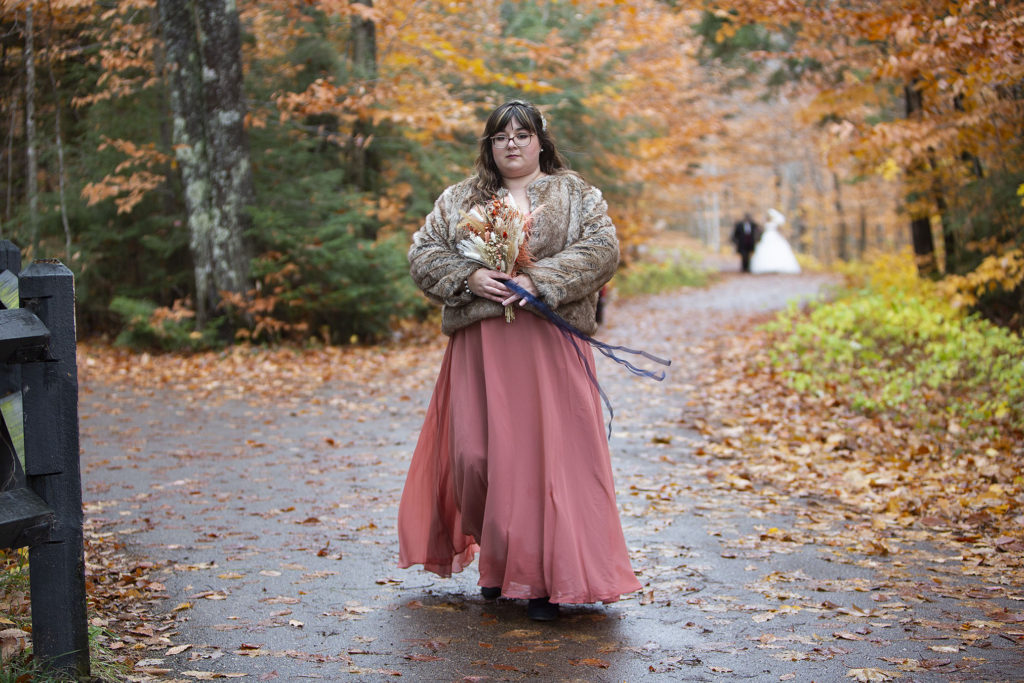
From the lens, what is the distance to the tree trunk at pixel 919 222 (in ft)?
44.4

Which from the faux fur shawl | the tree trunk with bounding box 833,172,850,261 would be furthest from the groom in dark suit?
the faux fur shawl

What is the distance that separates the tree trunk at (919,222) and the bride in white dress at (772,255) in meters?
15.1

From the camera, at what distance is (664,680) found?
11.7ft

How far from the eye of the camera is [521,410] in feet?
13.9

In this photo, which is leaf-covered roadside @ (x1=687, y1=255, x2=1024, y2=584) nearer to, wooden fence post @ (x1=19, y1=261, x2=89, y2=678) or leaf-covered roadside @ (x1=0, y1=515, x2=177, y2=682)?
leaf-covered roadside @ (x1=0, y1=515, x2=177, y2=682)

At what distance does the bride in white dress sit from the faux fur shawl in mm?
26966

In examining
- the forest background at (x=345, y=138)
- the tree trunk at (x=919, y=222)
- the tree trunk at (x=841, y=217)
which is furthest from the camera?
the tree trunk at (x=841, y=217)

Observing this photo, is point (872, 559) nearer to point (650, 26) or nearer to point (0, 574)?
point (0, 574)

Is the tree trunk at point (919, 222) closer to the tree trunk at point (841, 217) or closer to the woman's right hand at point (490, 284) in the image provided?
the woman's right hand at point (490, 284)

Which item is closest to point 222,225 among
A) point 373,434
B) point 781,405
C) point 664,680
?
point 373,434

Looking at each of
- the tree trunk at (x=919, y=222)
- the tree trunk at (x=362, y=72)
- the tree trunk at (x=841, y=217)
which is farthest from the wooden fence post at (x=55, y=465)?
the tree trunk at (x=841, y=217)

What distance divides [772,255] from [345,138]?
19443mm

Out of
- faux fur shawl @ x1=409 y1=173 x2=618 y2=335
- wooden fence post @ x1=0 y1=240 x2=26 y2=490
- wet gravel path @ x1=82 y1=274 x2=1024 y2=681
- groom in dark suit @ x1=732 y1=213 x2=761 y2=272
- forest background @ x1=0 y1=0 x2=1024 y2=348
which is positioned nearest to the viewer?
wooden fence post @ x1=0 y1=240 x2=26 y2=490

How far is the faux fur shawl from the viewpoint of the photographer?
427 cm
